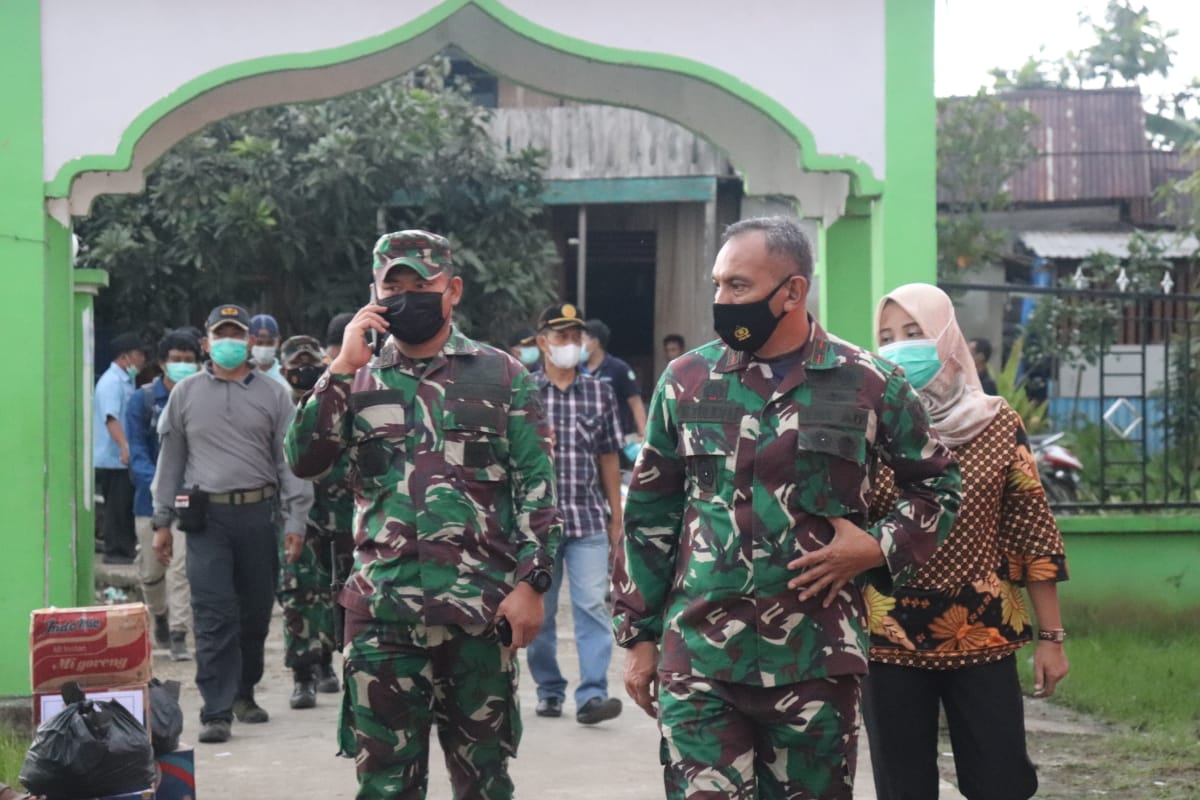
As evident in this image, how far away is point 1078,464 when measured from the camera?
10.7 meters

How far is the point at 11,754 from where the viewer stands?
6465 mm

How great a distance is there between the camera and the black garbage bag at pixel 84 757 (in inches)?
198

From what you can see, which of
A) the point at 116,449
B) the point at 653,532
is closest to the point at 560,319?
the point at 653,532

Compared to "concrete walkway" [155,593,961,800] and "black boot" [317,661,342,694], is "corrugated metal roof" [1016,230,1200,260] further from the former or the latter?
"concrete walkway" [155,593,961,800]

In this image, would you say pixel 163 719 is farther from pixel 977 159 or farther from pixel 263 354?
pixel 977 159

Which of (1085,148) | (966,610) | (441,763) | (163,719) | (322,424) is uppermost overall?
(1085,148)

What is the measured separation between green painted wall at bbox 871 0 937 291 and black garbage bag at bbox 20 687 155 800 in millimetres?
3890

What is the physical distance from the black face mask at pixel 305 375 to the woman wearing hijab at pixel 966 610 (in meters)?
3.87

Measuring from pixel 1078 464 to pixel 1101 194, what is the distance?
14.2 m

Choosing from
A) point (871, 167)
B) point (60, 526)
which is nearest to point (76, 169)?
point (60, 526)

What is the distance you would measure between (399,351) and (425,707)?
1.00 m

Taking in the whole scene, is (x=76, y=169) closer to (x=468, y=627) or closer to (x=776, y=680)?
(x=468, y=627)

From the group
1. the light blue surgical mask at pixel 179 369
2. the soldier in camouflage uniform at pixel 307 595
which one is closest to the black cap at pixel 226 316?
the soldier in camouflage uniform at pixel 307 595

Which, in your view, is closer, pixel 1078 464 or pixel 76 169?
pixel 76 169
